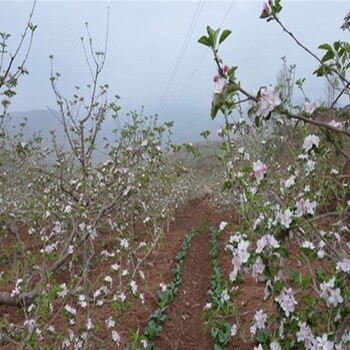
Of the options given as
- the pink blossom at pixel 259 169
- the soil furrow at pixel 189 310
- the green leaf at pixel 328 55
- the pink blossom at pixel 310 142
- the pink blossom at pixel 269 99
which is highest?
the green leaf at pixel 328 55

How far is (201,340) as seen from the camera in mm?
5273

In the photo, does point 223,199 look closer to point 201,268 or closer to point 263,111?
point 201,268

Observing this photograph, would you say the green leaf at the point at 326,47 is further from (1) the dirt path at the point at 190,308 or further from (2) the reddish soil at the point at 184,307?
(1) the dirt path at the point at 190,308

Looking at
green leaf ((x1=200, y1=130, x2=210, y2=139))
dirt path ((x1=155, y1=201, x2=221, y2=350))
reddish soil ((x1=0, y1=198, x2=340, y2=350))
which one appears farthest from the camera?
dirt path ((x1=155, y1=201, x2=221, y2=350))

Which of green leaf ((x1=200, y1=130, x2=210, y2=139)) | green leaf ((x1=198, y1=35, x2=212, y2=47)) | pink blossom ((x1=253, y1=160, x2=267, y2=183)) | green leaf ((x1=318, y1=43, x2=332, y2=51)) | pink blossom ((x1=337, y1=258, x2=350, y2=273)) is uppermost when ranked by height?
green leaf ((x1=200, y1=130, x2=210, y2=139))

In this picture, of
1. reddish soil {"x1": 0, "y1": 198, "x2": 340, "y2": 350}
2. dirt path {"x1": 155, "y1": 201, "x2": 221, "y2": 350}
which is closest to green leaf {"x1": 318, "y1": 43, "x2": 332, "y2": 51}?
reddish soil {"x1": 0, "y1": 198, "x2": 340, "y2": 350}

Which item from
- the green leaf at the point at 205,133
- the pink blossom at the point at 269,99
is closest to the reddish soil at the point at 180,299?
the green leaf at the point at 205,133

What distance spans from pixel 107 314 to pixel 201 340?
4.22ft

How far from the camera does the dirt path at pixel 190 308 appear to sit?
5211 mm

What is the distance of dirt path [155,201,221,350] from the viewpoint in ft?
17.1

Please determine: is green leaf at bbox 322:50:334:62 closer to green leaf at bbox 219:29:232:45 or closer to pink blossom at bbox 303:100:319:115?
pink blossom at bbox 303:100:319:115

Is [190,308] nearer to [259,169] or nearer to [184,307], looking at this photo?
[184,307]

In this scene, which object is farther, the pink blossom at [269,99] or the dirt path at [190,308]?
the dirt path at [190,308]

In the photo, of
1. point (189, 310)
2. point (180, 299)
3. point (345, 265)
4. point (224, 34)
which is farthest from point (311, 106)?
point (180, 299)
